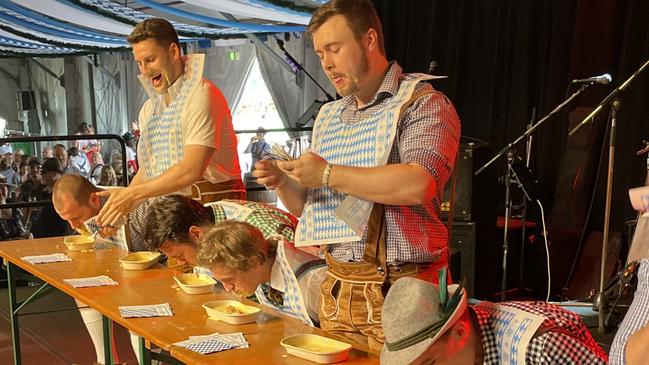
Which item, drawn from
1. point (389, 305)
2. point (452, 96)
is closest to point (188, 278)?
point (389, 305)

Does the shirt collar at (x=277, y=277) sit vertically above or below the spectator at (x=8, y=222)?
above

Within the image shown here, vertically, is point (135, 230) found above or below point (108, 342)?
above

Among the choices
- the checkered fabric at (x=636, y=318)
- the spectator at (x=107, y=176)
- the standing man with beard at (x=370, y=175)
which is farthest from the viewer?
the spectator at (x=107, y=176)

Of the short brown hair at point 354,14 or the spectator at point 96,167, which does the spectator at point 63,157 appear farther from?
the short brown hair at point 354,14

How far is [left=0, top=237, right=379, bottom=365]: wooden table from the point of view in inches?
72.3

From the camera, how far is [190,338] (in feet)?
6.46

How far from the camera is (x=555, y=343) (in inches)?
52.2

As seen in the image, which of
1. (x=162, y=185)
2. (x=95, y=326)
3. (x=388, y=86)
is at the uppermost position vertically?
(x=388, y=86)

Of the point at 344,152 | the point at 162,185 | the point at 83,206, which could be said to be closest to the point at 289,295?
the point at 344,152

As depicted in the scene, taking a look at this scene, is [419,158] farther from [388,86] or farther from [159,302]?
[159,302]

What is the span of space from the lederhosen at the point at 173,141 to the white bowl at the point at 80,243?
0.55m

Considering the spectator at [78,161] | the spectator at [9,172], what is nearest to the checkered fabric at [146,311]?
the spectator at [9,172]

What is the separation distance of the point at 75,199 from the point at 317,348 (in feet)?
5.63

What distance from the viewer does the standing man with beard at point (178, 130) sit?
105 inches
